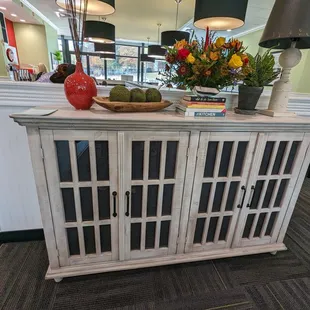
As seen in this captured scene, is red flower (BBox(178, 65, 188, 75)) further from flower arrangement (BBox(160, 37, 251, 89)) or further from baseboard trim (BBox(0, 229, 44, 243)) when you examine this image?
baseboard trim (BBox(0, 229, 44, 243))

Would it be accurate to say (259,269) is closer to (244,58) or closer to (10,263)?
Answer: (244,58)

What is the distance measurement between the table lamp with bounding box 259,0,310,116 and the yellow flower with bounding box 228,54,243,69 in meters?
0.35

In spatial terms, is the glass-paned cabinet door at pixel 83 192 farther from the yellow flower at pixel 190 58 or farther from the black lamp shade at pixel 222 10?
the black lamp shade at pixel 222 10

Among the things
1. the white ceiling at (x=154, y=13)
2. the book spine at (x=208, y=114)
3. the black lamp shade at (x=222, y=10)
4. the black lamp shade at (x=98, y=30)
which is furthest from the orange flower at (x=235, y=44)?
the white ceiling at (x=154, y=13)

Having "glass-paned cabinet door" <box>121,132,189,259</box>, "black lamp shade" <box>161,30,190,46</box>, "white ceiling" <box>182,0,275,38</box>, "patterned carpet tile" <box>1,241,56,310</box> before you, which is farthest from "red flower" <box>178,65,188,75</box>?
"white ceiling" <box>182,0,275,38</box>

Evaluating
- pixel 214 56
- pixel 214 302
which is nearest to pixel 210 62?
pixel 214 56

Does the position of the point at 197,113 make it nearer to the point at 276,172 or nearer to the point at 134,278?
the point at 276,172

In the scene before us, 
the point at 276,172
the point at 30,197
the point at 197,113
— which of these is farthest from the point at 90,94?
the point at 276,172

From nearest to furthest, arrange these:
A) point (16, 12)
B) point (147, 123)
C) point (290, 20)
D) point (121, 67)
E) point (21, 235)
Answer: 1. point (147, 123)
2. point (290, 20)
3. point (21, 235)
4. point (16, 12)
5. point (121, 67)

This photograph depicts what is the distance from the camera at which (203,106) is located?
1.09m

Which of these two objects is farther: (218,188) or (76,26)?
(218,188)

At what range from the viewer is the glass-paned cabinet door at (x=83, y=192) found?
3.18ft

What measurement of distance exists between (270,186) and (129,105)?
3.57ft

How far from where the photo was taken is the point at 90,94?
1080 millimetres
